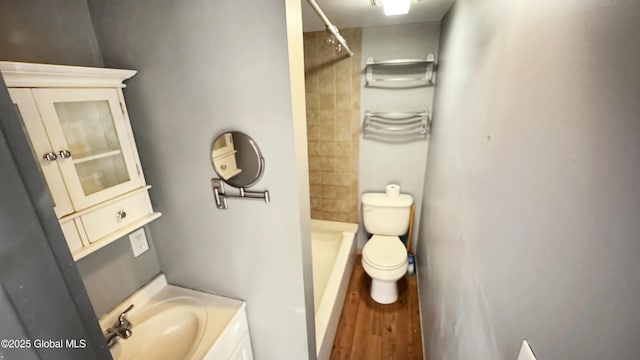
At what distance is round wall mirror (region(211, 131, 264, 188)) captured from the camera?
1.02 metres

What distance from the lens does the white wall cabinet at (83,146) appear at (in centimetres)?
79

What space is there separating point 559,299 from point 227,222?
3.70ft

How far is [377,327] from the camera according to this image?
2.06 m

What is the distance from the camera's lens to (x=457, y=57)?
4.54ft

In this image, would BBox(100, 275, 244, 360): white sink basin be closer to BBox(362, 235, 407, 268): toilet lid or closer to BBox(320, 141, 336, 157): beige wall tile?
BBox(362, 235, 407, 268): toilet lid

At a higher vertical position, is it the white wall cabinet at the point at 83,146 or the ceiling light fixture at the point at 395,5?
the ceiling light fixture at the point at 395,5

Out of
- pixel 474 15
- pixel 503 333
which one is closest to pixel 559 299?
pixel 503 333

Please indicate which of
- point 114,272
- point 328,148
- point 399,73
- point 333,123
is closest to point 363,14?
point 399,73

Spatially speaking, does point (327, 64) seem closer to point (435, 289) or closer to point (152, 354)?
point (435, 289)

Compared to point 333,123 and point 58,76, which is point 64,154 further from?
point 333,123

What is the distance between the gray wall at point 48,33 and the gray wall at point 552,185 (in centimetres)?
154

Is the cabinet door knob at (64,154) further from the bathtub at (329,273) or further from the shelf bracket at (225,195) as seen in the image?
the bathtub at (329,273)

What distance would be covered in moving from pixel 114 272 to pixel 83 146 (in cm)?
61

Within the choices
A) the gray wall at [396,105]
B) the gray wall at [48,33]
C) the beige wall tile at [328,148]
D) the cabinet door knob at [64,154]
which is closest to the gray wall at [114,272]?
the cabinet door knob at [64,154]
